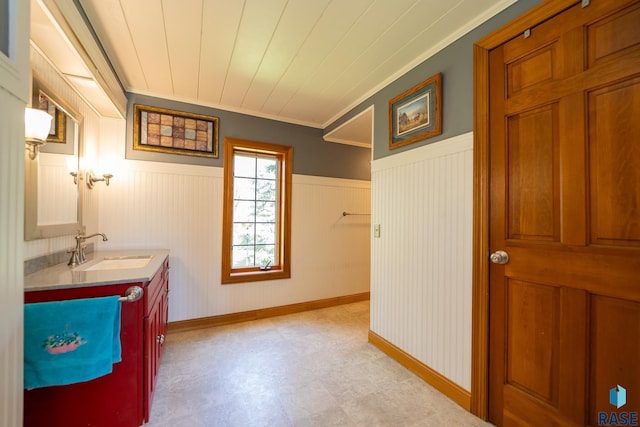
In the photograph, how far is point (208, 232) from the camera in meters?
2.80

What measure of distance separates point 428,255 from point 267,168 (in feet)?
7.15

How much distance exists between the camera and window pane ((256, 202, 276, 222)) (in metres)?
3.17

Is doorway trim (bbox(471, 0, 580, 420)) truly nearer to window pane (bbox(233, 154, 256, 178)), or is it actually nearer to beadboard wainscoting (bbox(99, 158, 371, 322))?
beadboard wainscoting (bbox(99, 158, 371, 322))

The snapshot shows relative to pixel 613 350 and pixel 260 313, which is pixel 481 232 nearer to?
pixel 613 350

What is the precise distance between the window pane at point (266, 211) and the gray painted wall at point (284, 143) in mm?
567

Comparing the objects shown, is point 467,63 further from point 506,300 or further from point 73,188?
point 73,188

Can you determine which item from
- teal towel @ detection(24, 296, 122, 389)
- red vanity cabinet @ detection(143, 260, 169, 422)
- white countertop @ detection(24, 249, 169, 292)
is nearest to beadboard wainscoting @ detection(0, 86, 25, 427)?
teal towel @ detection(24, 296, 122, 389)

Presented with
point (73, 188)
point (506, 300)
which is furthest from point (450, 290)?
point (73, 188)

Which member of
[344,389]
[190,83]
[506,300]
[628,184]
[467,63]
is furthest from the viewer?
[190,83]

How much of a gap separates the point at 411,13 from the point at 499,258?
5.05 feet

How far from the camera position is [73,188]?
6.19 ft

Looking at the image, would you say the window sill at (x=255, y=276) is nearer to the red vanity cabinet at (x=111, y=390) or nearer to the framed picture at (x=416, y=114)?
the red vanity cabinet at (x=111, y=390)

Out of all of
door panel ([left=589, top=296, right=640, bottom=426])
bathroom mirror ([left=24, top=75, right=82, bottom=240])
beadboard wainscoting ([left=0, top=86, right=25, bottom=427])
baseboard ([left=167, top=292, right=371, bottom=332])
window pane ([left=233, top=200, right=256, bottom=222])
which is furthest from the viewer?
window pane ([left=233, top=200, right=256, bottom=222])

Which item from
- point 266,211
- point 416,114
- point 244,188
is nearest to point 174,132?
point 244,188
